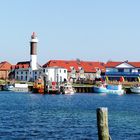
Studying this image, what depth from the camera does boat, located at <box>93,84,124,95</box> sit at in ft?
562

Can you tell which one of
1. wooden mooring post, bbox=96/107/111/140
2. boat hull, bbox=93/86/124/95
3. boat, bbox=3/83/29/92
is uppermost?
boat, bbox=3/83/29/92

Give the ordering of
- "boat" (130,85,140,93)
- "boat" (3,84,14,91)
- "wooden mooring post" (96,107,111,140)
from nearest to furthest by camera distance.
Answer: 1. "wooden mooring post" (96,107,111,140)
2. "boat" (130,85,140,93)
3. "boat" (3,84,14,91)

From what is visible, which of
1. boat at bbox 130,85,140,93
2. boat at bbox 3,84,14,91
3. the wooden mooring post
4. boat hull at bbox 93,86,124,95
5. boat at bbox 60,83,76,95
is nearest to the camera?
the wooden mooring post

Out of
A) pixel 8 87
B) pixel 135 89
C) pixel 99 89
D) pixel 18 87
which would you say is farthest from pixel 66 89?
pixel 8 87

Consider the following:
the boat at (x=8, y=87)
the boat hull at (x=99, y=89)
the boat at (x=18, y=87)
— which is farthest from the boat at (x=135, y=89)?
the boat at (x=8, y=87)

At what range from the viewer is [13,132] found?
48.8m

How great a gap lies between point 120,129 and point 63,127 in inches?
231

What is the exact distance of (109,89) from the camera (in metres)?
175

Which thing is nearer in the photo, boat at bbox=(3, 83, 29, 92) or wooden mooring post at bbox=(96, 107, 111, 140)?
wooden mooring post at bbox=(96, 107, 111, 140)

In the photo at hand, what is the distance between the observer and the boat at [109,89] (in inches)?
6744

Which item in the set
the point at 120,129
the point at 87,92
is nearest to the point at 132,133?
the point at 120,129

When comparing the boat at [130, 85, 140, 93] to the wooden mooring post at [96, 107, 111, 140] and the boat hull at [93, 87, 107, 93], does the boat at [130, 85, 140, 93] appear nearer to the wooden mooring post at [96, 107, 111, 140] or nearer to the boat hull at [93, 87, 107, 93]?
the boat hull at [93, 87, 107, 93]

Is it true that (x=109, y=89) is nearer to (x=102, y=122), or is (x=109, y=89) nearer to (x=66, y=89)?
(x=66, y=89)

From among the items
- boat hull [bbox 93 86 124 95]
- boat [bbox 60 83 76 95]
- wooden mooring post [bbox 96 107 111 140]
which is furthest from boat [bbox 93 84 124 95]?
wooden mooring post [bbox 96 107 111 140]
